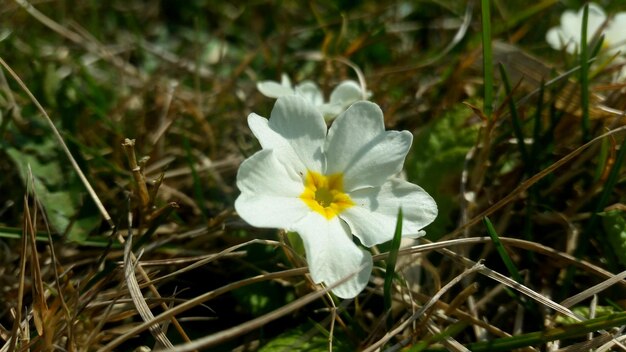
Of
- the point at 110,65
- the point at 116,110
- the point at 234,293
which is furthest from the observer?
the point at 110,65

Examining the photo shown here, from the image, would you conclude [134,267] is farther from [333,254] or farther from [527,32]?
[527,32]

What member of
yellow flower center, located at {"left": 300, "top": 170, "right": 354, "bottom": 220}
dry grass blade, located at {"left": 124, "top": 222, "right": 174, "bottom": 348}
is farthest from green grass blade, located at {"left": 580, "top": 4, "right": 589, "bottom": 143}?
dry grass blade, located at {"left": 124, "top": 222, "right": 174, "bottom": 348}

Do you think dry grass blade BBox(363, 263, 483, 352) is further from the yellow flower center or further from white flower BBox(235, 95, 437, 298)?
the yellow flower center

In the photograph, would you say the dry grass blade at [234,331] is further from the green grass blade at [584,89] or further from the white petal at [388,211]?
the green grass blade at [584,89]

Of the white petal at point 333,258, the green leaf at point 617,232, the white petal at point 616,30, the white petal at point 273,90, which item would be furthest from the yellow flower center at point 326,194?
the white petal at point 616,30

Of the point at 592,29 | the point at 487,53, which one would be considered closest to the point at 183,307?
the point at 487,53

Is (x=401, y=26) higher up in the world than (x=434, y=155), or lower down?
higher up

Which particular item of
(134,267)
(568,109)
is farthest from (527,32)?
(134,267)

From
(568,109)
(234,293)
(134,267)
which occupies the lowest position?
(234,293)

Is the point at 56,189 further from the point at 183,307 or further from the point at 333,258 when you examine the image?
the point at 333,258
